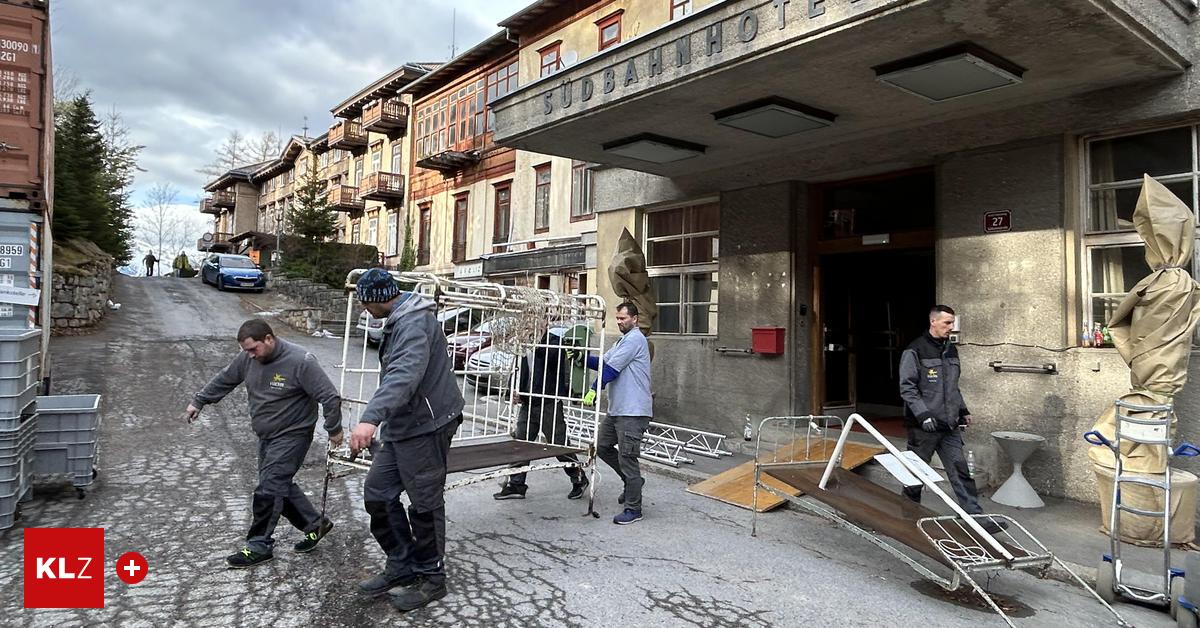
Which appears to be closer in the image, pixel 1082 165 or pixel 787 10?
pixel 787 10

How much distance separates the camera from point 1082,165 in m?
6.83

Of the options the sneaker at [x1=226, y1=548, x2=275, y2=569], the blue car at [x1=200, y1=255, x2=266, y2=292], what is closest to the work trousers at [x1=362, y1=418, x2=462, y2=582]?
the sneaker at [x1=226, y1=548, x2=275, y2=569]

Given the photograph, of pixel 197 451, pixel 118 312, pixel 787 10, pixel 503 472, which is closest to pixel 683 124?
pixel 787 10

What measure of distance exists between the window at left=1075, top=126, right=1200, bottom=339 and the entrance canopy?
1.84 ft

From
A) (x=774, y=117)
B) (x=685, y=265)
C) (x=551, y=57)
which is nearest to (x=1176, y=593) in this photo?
(x=774, y=117)

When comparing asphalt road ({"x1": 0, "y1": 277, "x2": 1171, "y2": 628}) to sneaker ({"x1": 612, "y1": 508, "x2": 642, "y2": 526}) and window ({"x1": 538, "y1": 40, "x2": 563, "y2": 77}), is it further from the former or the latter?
window ({"x1": 538, "y1": 40, "x2": 563, "y2": 77})

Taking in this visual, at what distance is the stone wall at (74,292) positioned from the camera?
51.2 ft

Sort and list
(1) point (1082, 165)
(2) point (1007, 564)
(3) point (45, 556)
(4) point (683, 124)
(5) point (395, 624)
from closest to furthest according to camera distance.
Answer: (5) point (395, 624) → (2) point (1007, 564) → (3) point (45, 556) → (1) point (1082, 165) → (4) point (683, 124)

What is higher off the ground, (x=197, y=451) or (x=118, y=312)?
(x=118, y=312)

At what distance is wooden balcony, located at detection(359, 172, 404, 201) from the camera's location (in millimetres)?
29688

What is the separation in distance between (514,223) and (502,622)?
1893 centimetres

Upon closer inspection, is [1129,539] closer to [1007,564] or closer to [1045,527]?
[1045,527]

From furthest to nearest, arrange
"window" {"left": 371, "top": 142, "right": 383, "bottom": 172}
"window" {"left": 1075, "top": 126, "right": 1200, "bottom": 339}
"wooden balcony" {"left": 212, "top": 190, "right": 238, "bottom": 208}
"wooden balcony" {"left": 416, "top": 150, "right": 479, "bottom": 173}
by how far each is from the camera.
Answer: "wooden balcony" {"left": 212, "top": 190, "right": 238, "bottom": 208}, "window" {"left": 371, "top": 142, "right": 383, "bottom": 172}, "wooden balcony" {"left": 416, "top": 150, "right": 479, "bottom": 173}, "window" {"left": 1075, "top": 126, "right": 1200, "bottom": 339}

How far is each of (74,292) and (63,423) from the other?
484 inches
